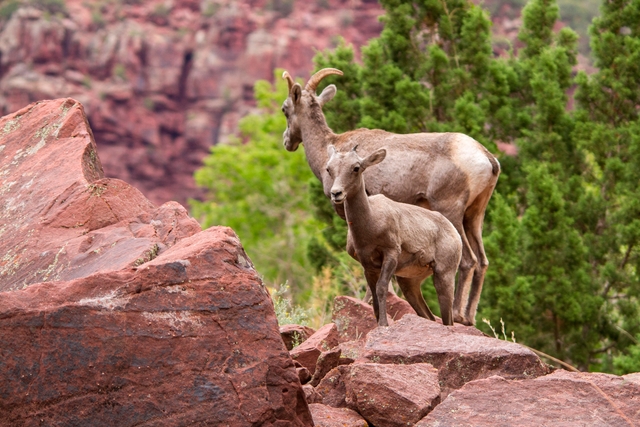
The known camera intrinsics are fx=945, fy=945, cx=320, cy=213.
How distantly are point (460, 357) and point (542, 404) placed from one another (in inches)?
29.8

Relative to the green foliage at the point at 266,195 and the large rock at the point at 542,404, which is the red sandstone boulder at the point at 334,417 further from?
the green foliage at the point at 266,195

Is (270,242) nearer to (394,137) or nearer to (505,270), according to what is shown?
(505,270)

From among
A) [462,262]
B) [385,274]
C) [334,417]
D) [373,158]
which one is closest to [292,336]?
[385,274]

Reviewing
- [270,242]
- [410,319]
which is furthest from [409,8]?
[270,242]

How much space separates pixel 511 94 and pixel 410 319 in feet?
38.6

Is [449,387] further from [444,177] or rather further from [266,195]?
[266,195]

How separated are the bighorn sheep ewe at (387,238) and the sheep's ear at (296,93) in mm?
2268

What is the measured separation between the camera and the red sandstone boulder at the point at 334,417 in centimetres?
529

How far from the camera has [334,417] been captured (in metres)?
5.39

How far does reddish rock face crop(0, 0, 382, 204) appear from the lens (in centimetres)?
6725

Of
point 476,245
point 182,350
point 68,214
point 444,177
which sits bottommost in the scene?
point 476,245

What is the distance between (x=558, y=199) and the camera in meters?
14.1

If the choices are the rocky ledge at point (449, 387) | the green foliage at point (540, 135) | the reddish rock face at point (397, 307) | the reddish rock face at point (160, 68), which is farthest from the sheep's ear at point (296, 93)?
the reddish rock face at point (160, 68)

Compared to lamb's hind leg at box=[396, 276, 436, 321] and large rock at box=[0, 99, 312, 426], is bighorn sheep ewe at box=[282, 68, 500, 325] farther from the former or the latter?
large rock at box=[0, 99, 312, 426]
